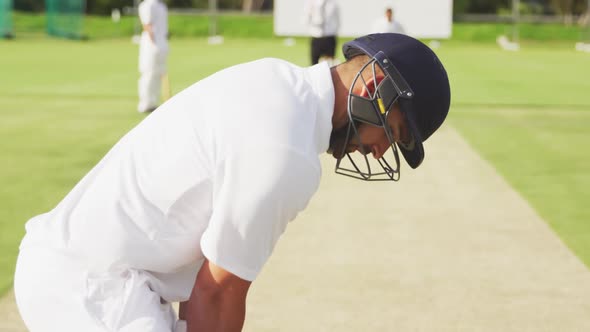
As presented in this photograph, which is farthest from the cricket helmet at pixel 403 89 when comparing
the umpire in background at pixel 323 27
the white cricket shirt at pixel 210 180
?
the umpire in background at pixel 323 27

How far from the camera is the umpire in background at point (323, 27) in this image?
2036 cm

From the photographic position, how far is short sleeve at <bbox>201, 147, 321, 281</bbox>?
2252 mm

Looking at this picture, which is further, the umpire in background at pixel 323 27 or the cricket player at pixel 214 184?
the umpire in background at pixel 323 27

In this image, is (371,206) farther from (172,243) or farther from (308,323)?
(172,243)

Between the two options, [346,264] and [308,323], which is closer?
[308,323]

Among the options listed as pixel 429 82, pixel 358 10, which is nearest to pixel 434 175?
pixel 429 82

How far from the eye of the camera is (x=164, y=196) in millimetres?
2387

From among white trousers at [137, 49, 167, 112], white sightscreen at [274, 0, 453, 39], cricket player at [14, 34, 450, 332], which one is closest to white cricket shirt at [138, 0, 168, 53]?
white trousers at [137, 49, 167, 112]

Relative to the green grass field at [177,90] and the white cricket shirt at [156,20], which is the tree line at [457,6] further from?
the white cricket shirt at [156,20]

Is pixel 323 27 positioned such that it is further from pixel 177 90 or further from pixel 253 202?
pixel 253 202

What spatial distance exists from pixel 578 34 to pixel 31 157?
37344 mm

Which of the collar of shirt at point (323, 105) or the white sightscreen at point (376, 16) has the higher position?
the collar of shirt at point (323, 105)

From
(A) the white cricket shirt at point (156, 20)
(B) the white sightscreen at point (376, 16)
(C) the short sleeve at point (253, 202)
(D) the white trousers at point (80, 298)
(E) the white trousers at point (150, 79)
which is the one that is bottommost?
(B) the white sightscreen at point (376, 16)

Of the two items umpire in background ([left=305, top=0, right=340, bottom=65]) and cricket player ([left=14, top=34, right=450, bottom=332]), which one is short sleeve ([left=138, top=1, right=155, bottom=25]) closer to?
umpire in background ([left=305, top=0, right=340, bottom=65])
